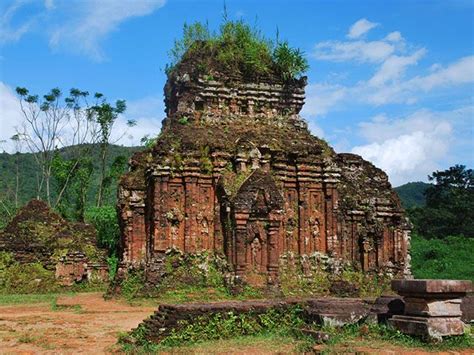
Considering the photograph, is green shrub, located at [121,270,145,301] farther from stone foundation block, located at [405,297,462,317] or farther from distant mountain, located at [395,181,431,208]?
distant mountain, located at [395,181,431,208]

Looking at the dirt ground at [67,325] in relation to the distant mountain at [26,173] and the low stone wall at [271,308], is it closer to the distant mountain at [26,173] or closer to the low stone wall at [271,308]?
the low stone wall at [271,308]

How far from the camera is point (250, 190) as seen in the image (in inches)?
552

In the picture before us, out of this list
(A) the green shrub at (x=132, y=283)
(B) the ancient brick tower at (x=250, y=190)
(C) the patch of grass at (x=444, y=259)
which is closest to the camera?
(B) the ancient brick tower at (x=250, y=190)

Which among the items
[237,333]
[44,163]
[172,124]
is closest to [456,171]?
[44,163]

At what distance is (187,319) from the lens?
28.0ft

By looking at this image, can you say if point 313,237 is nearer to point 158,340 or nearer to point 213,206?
point 213,206

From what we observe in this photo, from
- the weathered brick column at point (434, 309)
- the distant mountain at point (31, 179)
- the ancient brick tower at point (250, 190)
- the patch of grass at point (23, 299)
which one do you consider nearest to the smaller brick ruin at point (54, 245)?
the patch of grass at point (23, 299)

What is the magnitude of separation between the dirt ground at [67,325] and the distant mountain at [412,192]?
49.9 meters

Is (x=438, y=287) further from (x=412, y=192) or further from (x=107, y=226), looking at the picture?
(x=412, y=192)

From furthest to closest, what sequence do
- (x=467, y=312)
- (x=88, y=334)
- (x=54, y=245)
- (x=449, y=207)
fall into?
(x=449, y=207), (x=54, y=245), (x=467, y=312), (x=88, y=334)

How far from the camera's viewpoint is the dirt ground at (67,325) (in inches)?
335

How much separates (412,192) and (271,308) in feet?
190

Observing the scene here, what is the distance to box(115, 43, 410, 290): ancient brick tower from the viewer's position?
14055mm

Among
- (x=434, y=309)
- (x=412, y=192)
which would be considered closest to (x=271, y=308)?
(x=434, y=309)
